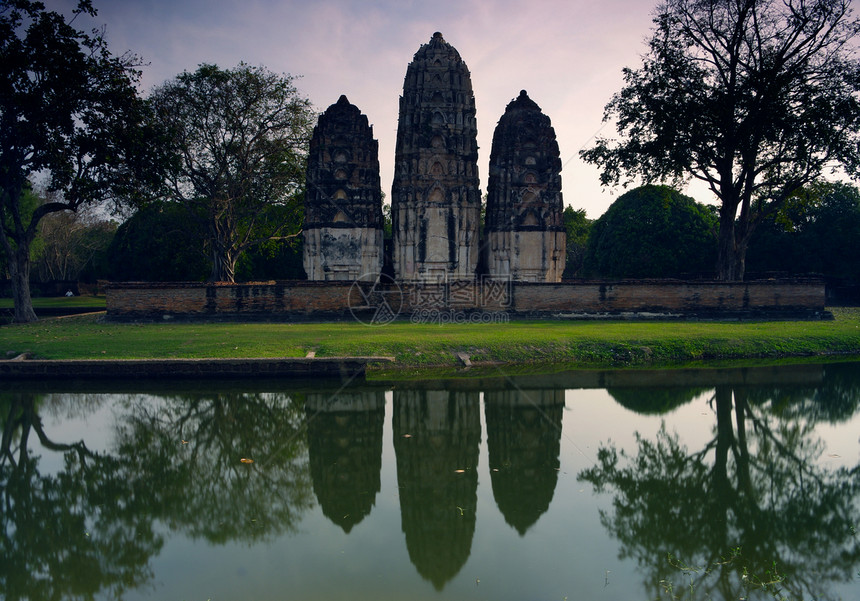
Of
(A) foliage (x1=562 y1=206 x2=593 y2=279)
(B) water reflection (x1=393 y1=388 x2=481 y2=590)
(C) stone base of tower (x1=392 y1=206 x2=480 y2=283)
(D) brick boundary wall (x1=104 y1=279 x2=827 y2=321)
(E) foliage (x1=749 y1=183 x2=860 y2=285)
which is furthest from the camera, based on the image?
(A) foliage (x1=562 y1=206 x2=593 y2=279)

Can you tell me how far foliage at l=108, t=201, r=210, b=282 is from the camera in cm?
3522

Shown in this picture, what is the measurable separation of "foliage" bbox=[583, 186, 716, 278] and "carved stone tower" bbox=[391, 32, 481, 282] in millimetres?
14458

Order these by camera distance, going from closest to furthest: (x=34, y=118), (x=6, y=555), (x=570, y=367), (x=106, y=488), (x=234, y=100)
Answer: (x=6, y=555)
(x=106, y=488)
(x=570, y=367)
(x=34, y=118)
(x=234, y=100)

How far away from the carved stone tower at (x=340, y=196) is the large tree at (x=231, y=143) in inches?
46.4

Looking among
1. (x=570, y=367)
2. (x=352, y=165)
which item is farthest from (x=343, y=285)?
(x=352, y=165)

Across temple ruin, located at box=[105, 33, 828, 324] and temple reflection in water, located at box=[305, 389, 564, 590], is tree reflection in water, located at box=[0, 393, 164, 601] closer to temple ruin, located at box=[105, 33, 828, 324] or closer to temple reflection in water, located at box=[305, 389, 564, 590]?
temple reflection in water, located at box=[305, 389, 564, 590]

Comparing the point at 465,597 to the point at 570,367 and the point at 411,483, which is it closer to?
the point at 411,483

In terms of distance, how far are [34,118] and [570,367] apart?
17.2m

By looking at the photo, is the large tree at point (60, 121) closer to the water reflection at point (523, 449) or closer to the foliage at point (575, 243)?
the water reflection at point (523, 449)

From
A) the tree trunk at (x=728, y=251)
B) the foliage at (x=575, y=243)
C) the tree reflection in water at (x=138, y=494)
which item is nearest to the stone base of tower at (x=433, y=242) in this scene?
the tree trunk at (x=728, y=251)

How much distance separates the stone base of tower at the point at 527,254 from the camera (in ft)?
98.3

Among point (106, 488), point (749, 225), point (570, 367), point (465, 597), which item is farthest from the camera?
point (749, 225)

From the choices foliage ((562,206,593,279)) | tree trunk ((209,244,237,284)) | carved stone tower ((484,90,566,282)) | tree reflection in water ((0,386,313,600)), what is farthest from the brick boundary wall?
foliage ((562,206,593,279))

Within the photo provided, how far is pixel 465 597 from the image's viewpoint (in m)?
4.39
